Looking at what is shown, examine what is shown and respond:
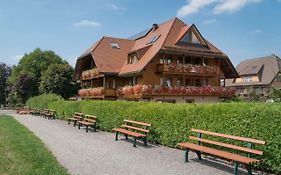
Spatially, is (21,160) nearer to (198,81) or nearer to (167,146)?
(167,146)

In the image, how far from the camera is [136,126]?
606 inches

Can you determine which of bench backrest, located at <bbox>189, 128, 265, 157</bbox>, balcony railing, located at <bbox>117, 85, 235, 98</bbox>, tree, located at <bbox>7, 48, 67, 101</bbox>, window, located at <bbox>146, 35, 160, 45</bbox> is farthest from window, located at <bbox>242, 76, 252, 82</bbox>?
bench backrest, located at <bbox>189, 128, 265, 157</bbox>

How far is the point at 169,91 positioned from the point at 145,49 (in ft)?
18.2

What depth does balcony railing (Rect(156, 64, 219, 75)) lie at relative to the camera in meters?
32.6

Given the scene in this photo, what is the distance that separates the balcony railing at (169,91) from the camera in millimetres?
31013

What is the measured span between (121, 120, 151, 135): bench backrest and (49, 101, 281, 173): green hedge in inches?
11.4

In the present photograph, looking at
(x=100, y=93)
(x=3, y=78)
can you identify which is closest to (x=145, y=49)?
(x=100, y=93)

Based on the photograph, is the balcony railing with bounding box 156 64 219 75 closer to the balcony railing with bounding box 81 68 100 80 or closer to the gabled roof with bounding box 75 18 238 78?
the gabled roof with bounding box 75 18 238 78

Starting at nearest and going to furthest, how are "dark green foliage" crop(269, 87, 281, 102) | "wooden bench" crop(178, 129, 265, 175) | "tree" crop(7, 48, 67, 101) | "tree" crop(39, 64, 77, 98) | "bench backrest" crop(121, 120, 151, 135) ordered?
"wooden bench" crop(178, 129, 265, 175) → "bench backrest" crop(121, 120, 151, 135) → "dark green foliage" crop(269, 87, 281, 102) → "tree" crop(39, 64, 77, 98) → "tree" crop(7, 48, 67, 101)

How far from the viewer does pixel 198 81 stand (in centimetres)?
3781

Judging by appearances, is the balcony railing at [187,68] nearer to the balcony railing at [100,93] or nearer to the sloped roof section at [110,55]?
the sloped roof section at [110,55]

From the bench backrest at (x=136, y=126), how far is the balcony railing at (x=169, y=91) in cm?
1478

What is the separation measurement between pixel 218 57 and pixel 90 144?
84.4 ft

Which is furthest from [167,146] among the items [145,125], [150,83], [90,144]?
[150,83]
